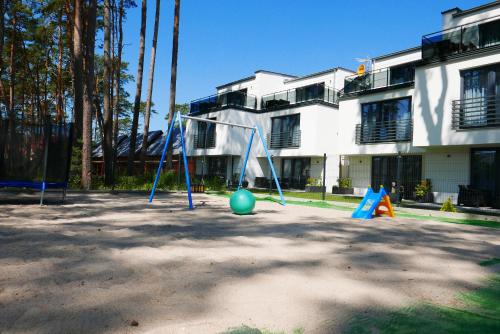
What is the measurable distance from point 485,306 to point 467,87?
47.2ft

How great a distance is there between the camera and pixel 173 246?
5.32 metres

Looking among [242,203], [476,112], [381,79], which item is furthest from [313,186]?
[242,203]

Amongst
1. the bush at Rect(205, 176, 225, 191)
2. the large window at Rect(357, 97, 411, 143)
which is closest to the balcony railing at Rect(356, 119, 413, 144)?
the large window at Rect(357, 97, 411, 143)

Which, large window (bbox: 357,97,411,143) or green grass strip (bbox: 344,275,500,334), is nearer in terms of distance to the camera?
green grass strip (bbox: 344,275,500,334)

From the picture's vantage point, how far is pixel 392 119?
64.1ft

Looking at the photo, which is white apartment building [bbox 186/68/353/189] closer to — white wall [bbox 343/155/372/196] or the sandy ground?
white wall [bbox 343/155/372/196]

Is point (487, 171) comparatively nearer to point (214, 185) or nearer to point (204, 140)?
point (214, 185)

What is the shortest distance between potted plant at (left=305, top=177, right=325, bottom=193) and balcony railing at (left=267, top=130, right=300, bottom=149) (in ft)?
8.79

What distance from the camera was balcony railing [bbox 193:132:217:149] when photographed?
94.4ft

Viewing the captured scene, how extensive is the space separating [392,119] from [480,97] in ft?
18.0

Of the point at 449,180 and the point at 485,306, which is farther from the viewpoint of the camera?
the point at 449,180

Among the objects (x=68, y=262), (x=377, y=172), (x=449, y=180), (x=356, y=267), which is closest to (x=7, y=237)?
(x=68, y=262)

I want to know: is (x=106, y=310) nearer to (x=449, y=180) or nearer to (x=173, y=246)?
(x=173, y=246)

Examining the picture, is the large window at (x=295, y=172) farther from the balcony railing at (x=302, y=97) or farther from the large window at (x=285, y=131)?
the balcony railing at (x=302, y=97)
